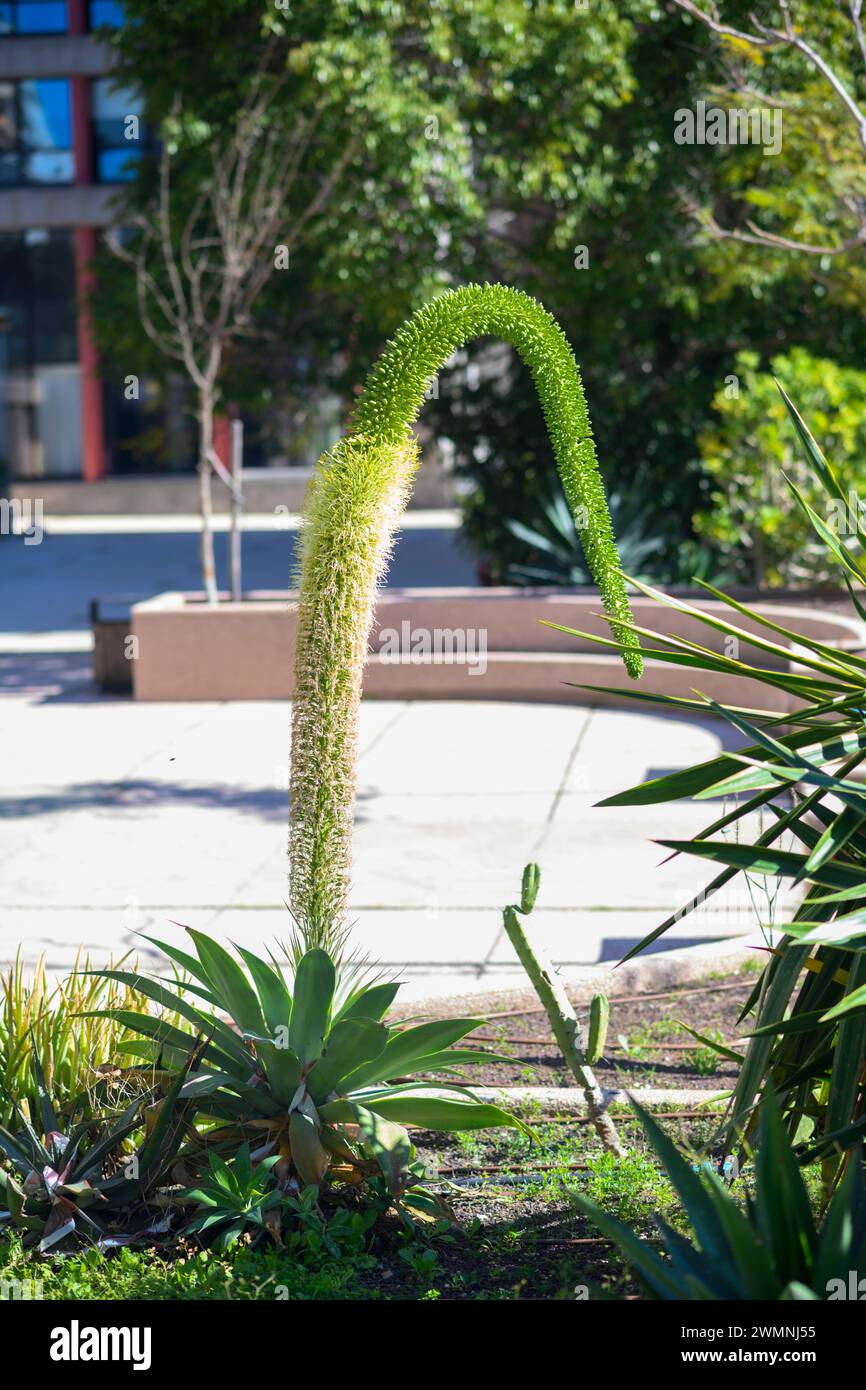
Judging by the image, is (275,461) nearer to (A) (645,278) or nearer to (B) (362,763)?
(A) (645,278)

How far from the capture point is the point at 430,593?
11992 mm

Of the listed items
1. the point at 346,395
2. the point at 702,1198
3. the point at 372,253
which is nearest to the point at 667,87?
the point at 372,253

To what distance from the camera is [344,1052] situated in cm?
351

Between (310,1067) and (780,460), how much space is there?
9.24 meters

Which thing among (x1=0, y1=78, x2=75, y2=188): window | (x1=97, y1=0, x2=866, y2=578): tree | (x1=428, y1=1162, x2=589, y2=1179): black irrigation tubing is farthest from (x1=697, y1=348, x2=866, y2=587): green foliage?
(x1=0, y1=78, x2=75, y2=188): window

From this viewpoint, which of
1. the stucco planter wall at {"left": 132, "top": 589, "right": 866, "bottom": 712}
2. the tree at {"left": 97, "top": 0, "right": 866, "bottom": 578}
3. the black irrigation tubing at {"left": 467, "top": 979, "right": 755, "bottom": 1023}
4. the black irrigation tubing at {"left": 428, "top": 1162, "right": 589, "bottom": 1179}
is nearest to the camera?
the black irrigation tubing at {"left": 428, "top": 1162, "right": 589, "bottom": 1179}

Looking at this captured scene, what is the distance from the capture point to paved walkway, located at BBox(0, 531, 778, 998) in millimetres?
6562

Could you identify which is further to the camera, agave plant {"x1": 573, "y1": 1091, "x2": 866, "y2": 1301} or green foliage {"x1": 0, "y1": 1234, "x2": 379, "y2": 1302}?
green foliage {"x1": 0, "y1": 1234, "x2": 379, "y2": 1302}

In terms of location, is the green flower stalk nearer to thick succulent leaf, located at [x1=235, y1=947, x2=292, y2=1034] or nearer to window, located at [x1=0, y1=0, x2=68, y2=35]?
thick succulent leaf, located at [x1=235, y1=947, x2=292, y2=1034]

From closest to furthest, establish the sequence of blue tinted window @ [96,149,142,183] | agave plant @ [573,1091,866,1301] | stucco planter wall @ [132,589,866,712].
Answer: agave plant @ [573,1091,866,1301] < stucco planter wall @ [132,589,866,712] < blue tinted window @ [96,149,142,183]

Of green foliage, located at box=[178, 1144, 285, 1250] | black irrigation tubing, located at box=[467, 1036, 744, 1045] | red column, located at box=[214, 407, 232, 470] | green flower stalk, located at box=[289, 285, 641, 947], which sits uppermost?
red column, located at box=[214, 407, 232, 470]

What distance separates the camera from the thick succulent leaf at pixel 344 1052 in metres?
3.45

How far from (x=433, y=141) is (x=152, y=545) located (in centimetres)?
1341

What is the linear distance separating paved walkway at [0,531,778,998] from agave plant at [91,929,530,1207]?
0.62 m
